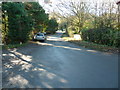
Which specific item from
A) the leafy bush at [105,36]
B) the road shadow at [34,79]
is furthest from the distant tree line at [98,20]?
the road shadow at [34,79]

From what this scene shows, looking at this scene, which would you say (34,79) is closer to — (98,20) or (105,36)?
(105,36)

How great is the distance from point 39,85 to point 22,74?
4.43 ft

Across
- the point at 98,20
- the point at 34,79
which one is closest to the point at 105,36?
the point at 98,20

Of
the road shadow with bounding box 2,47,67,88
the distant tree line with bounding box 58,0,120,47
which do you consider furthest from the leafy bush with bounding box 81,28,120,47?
the road shadow with bounding box 2,47,67,88

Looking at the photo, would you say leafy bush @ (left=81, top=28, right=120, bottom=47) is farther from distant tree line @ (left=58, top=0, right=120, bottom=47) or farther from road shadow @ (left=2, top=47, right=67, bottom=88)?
road shadow @ (left=2, top=47, right=67, bottom=88)

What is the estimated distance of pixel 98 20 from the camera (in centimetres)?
1509

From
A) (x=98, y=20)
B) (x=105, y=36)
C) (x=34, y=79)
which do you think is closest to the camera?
(x=34, y=79)

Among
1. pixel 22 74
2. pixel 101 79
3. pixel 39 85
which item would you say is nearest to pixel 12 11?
pixel 22 74

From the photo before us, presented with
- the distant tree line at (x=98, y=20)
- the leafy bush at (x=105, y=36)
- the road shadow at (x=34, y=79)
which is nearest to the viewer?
the road shadow at (x=34, y=79)

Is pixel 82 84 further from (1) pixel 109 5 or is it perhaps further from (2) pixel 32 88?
(1) pixel 109 5

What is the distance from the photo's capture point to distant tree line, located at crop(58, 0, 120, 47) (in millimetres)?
11114

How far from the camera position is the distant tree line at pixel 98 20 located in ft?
36.5

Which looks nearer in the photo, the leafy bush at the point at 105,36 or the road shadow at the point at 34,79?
the road shadow at the point at 34,79

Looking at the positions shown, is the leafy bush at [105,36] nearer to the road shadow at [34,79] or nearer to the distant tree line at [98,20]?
the distant tree line at [98,20]
